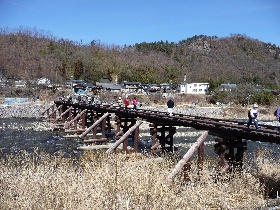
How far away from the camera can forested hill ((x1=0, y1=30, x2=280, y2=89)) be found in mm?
86125

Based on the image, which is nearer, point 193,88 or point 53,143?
point 53,143

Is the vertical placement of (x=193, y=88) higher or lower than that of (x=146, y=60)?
lower

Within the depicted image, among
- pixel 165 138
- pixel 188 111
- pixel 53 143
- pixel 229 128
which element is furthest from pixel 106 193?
pixel 188 111

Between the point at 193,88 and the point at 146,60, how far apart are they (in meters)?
51.7

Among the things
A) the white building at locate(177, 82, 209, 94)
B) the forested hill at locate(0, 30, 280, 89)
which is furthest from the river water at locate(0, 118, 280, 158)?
the forested hill at locate(0, 30, 280, 89)

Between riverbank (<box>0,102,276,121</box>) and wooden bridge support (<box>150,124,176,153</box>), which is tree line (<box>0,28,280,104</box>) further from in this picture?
wooden bridge support (<box>150,124,176,153</box>)

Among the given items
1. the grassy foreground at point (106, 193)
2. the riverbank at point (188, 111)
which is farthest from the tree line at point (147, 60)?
the grassy foreground at point (106, 193)

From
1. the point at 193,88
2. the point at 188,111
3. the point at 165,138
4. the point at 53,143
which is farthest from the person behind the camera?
the point at 193,88

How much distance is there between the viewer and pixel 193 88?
245 ft

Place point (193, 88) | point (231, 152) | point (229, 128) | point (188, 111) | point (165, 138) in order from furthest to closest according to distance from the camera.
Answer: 1. point (193, 88)
2. point (188, 111)
3. point (165, 138)
4. point (231, 152)
5. point (229, 128)

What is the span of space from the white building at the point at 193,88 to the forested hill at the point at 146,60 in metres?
11.0

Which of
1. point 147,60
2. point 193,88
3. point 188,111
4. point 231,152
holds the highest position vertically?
point 147,60

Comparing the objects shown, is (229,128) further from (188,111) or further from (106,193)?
(188,111)

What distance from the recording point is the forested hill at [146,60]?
86125mm
